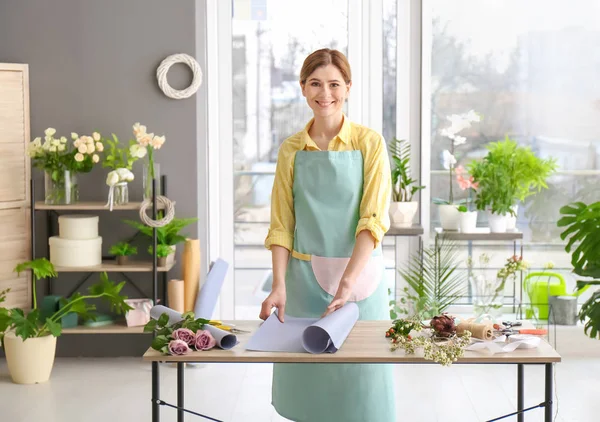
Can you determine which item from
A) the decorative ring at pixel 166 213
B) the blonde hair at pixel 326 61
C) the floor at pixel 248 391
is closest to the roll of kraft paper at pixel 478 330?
the blonde hair at pixel 326 61

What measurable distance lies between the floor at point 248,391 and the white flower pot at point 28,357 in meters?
0.08

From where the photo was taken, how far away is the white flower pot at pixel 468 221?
5.66 metres

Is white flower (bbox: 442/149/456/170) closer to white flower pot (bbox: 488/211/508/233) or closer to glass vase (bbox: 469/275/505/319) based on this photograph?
white flower pot (bbox: 488/211/508/233)

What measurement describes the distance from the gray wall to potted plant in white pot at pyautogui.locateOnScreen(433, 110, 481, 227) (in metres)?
1.57

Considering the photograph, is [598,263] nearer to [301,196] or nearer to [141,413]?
[301,196]

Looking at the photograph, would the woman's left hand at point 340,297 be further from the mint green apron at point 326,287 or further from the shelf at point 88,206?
the shelf at point 88,206

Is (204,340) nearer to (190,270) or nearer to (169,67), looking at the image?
(190,270)

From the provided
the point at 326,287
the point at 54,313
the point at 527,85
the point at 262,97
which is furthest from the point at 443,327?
the point at 527,85

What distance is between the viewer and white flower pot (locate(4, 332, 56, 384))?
500 cm

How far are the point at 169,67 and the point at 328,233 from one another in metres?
2.76

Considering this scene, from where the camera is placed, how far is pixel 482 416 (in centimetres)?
453

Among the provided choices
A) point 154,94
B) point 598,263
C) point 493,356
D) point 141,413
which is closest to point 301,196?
point 493,356

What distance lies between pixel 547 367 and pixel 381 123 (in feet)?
11.0

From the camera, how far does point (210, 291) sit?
529 centimetres
